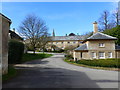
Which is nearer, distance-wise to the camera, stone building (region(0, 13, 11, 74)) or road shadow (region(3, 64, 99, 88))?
road shadow (region(3, 64, 99, 88))

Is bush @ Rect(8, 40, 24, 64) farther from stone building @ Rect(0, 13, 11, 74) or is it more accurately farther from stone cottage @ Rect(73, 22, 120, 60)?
stone cottage @ Rect(73, 22, 120, 60)

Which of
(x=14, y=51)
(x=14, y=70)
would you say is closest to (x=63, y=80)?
(x=14, y=70)

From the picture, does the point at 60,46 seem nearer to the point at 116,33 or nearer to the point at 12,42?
the point at 116,33

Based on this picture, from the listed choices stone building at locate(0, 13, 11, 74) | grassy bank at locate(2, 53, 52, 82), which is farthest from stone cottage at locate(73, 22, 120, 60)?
stone building at locate(0, 13, 11, 74)

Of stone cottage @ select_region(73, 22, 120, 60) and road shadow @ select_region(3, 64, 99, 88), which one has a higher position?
stone cottage @ select_region(73, 22, 120, 60)

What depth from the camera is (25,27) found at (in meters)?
33.3

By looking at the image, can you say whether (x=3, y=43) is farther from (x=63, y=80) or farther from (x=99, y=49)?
(x=99, y=49)

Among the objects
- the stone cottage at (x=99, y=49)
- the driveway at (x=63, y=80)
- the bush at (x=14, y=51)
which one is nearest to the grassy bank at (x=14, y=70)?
the driveway at (x=63, y=80)

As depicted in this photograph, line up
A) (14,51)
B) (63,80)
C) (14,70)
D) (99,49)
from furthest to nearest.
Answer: (99,49), (14,51), (14,70), (63,80)

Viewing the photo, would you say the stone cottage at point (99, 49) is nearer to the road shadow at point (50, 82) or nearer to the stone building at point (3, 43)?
the road shadow at point (50, 82)

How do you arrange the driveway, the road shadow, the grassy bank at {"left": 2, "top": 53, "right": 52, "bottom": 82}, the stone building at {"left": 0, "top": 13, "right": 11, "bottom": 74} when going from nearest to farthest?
the road shadow
the driveway
the grassy bank at {"left": 2, "top": 53, "right": 52, "bottom": 82}
the stone building at {"left": 0, "top": 13, "right": 11, "bottom": 74}

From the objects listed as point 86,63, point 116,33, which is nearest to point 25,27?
point 86,63

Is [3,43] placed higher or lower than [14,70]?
higher

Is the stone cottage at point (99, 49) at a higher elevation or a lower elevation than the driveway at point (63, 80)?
higher
